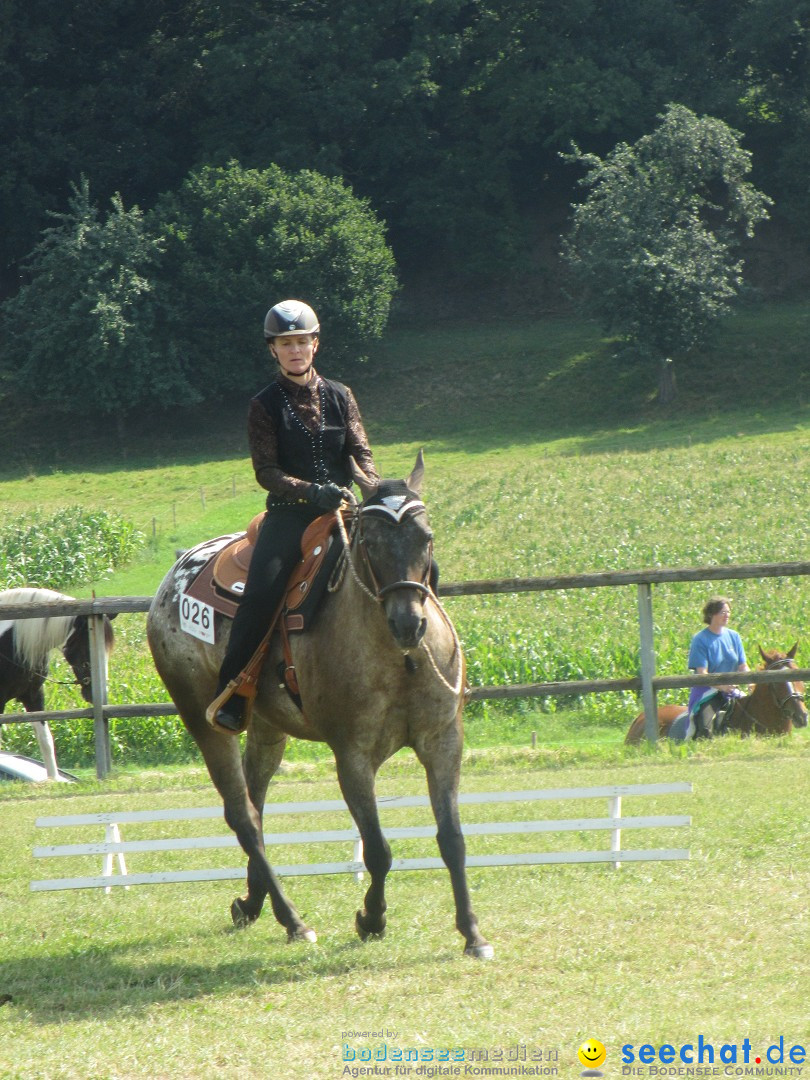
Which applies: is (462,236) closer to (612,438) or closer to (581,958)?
(612,438)

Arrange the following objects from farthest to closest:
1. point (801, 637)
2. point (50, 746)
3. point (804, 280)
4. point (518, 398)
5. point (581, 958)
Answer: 1. point (804, 280)
2. point (518, 398)
3. point (801, 637)
4. point (50, 746)
5. point (581, 958)

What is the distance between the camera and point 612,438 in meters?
49.4

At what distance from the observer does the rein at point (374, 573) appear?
6.05 meters

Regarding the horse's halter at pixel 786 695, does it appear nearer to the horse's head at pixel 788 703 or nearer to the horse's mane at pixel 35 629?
the horse's head at pixel 788 703

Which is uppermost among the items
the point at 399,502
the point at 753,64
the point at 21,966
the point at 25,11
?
the point at 25,11

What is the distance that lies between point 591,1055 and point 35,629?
387 inches

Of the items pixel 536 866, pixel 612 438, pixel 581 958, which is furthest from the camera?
pixel 612 438

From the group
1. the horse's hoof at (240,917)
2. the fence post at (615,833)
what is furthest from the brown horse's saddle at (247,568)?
the fence post at (615,833)

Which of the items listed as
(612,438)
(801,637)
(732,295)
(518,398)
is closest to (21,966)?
(801,637)

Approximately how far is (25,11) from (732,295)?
3716cm

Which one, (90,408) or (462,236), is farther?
(462,236)

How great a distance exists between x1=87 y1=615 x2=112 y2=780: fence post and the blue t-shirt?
18.8 feet

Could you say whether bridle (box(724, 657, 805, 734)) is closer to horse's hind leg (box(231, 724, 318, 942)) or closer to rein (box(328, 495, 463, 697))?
horse's hind leg (box(231, 724, 318, 942))

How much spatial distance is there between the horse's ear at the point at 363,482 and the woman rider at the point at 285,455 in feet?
1.15
